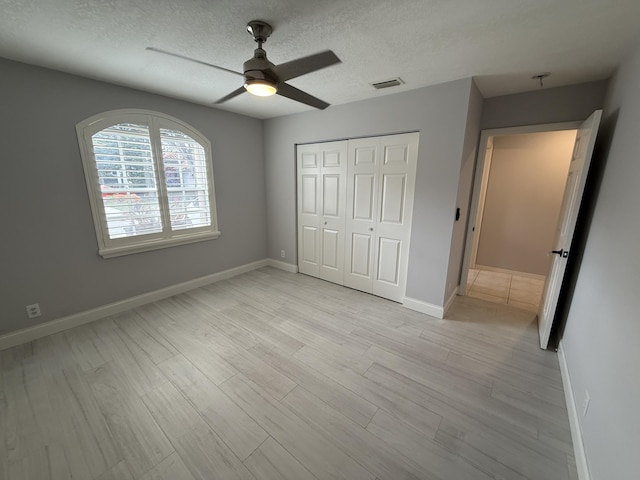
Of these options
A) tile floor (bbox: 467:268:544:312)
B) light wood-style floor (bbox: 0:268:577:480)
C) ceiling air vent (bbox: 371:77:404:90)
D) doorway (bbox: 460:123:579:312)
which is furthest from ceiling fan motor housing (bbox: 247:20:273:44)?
tile floor (bbox: 467:268:544:312)

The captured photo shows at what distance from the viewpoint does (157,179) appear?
2979 mm

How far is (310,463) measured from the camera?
1355 mm

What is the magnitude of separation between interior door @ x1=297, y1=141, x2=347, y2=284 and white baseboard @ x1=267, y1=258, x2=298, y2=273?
24 cm

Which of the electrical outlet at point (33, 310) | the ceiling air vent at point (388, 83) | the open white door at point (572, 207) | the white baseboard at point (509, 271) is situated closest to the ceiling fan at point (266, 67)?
the ceiling air vent at point (388, 83)

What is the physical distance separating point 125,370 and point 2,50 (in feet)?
8.89

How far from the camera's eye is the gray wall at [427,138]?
2465 millimetres

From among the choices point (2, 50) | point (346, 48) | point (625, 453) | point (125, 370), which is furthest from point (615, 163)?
point (2, 50)

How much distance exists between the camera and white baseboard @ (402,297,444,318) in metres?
2.83

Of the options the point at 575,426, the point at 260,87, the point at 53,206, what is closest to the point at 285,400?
the point at 575,426

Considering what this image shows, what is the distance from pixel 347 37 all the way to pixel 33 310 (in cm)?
372

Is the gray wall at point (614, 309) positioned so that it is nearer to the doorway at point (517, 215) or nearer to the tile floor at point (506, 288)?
the tile floor at point (506, 288)

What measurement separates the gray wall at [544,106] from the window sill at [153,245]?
13.0ft

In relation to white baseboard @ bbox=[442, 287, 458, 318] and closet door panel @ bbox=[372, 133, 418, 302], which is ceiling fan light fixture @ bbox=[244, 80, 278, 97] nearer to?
closet door panel @ bbox=[372, 133, 418, 302]

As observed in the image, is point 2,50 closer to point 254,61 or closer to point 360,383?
point 254,61
